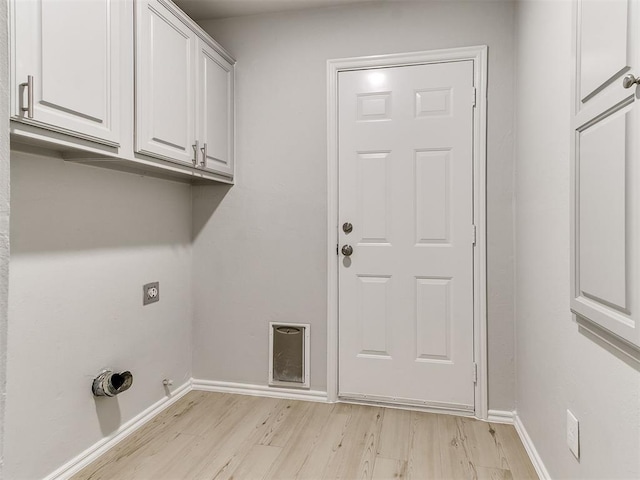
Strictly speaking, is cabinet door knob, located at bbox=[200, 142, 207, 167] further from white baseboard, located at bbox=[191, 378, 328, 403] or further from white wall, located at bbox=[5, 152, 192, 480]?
white baseboard, located at bbox=[191, 378, 328, 403]

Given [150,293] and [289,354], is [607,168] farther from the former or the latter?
[150,293]

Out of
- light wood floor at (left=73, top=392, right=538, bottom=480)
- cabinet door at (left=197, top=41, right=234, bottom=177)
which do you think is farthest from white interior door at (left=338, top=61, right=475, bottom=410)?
cabinet door at (left=197, top=41, right=234, bottom=177)

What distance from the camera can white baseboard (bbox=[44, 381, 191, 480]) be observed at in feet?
6.03

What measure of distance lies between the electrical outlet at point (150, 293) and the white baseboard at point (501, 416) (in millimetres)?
2036

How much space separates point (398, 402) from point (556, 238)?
1418 millimetres

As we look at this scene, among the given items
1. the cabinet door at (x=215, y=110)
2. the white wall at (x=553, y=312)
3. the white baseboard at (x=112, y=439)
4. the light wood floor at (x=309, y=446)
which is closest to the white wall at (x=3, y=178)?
the white wall at (x=553, y=312)

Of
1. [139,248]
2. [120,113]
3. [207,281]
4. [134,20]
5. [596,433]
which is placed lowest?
[596,433]

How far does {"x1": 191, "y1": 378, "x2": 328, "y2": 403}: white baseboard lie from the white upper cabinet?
1392 millimetres

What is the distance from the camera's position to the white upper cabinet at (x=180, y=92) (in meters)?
1.87

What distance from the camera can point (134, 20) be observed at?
5.92 ft

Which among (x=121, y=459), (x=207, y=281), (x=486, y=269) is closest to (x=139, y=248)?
(x=207, y=281)

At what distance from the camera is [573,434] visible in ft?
4.67

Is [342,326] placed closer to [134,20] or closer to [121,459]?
[121,459]

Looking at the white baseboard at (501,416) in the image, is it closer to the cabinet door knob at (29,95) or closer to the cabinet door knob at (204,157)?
the cabinet door knob at (204,157)
